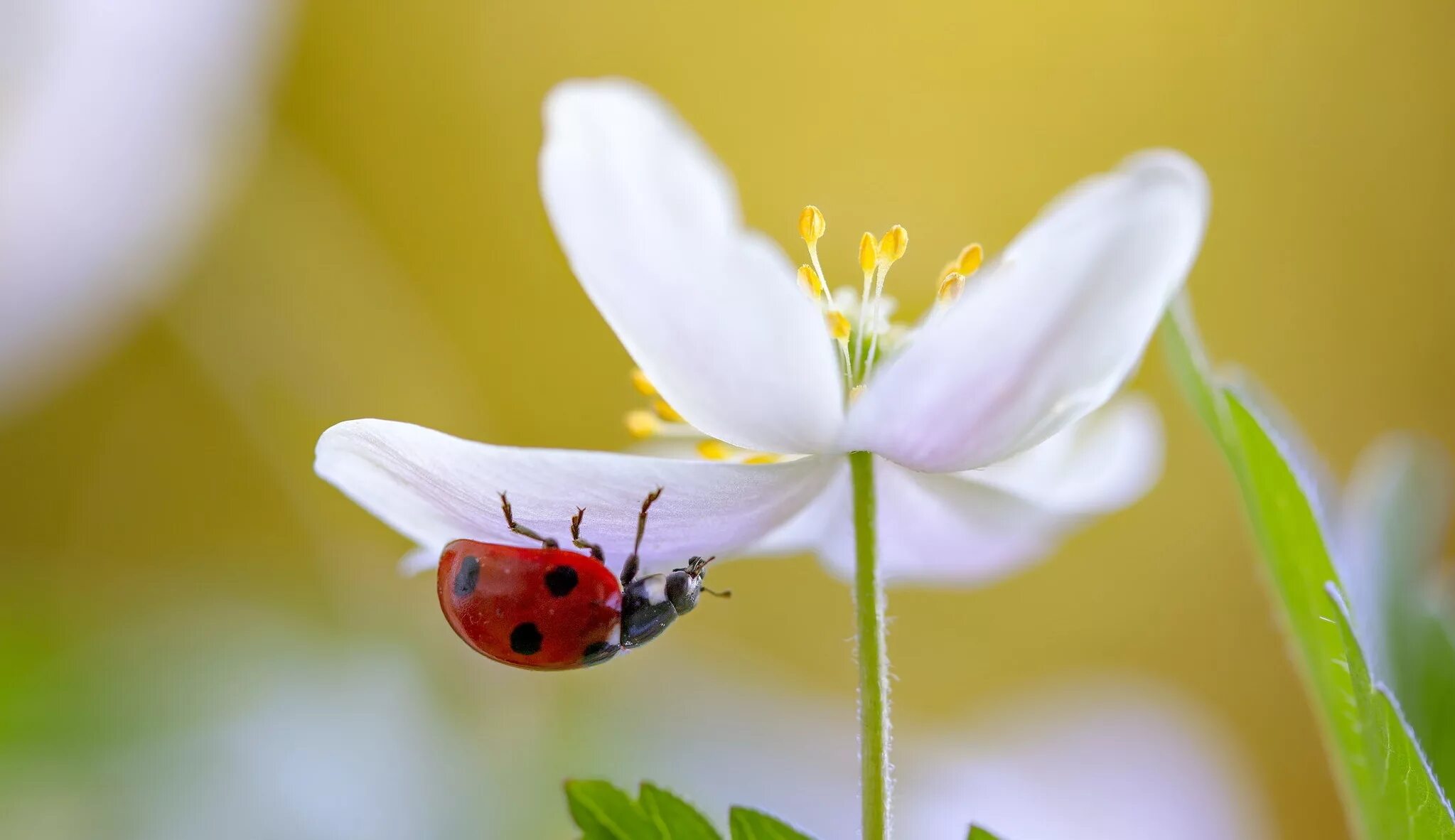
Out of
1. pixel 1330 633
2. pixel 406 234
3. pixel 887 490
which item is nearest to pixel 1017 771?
pixel 887 490

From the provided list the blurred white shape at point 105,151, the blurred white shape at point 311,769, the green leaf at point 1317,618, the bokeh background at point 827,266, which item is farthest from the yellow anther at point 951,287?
the blurred white shape at point 105,151

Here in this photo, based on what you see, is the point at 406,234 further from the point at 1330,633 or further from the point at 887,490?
the point at 1330,633

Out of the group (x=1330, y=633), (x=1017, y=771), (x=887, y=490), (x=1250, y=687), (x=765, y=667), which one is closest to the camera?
(x=1330, y=633)

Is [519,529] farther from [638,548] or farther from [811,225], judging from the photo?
[811,225]

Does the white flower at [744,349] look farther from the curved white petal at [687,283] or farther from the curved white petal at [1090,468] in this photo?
the curved white petal at [1090,468]

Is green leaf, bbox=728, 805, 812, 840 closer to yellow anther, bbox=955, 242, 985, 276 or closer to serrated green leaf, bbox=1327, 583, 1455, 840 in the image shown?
serrated green leaf, bbox=1327, 583, 1455, 840

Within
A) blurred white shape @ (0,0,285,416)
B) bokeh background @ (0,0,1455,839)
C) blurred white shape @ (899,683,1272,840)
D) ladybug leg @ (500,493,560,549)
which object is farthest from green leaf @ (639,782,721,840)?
blurred white shape @ (0,0,285,416)
